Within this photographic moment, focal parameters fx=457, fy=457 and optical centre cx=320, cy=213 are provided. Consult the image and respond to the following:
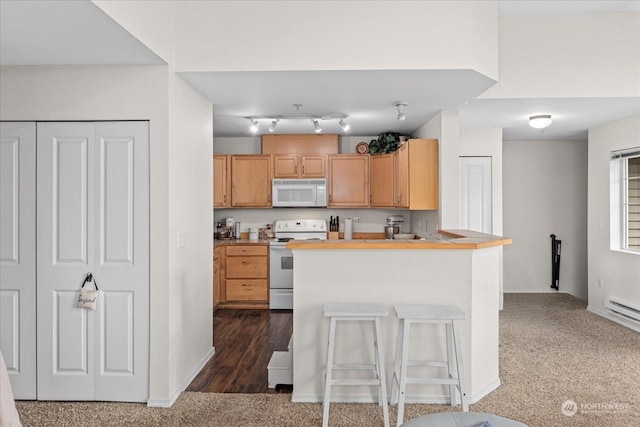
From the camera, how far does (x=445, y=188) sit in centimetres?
476

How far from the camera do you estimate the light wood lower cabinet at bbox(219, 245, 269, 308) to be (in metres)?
6.17

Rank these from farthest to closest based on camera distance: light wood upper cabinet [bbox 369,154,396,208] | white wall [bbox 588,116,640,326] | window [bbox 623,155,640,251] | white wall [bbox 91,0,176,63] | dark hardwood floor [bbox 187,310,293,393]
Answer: light wood upper cabinet [bbox 369,154,396,208]
window [bbox 623,155,640,251]
white wall [bbox 588,116,640,326]
dark hardwood floor [bbox 187,310,293,393]
white wall [bbox 91,0,176,63]

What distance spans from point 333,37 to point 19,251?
2718 mm

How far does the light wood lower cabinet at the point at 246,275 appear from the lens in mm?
6172

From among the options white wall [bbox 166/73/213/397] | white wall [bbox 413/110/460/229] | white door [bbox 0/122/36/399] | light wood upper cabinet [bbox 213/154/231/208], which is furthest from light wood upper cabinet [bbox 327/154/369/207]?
white door [bbox 0/122/36/399]

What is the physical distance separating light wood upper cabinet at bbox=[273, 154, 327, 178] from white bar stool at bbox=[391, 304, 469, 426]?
3559mm

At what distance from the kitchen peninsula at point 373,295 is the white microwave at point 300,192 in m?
3.22

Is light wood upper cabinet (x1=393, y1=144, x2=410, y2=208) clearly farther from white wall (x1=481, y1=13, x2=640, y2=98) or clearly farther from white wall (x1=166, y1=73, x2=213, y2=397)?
white wall (x1=166, y1=73, x2=213, y2=397)

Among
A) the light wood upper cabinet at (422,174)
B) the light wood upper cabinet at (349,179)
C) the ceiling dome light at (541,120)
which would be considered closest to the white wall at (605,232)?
the ceiling dome light at (541,120)

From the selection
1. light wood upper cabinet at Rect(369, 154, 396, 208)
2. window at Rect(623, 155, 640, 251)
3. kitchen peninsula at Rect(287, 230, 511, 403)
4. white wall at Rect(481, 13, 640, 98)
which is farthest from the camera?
light wood upper cabinet at Rect(369, 154, 396, 208)

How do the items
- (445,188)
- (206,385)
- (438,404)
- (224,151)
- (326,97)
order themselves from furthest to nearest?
(224,151) < (445,188) < (326,97) < (206,385) < (438,404)

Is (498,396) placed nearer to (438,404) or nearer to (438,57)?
(438,404)

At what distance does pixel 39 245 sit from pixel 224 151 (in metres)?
3.77

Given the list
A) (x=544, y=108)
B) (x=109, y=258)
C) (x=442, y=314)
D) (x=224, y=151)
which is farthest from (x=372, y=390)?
(x=224, y=151)
